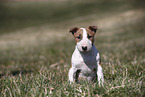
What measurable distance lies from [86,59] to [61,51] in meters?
6.44

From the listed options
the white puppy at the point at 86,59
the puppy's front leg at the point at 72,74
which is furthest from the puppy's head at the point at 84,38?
the puppy's front leg at the point at 72,74

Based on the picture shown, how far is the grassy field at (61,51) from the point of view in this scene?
3.00m

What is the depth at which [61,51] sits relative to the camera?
31.8 ft

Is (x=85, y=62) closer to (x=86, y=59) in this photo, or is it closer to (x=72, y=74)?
(x=86, y=59)

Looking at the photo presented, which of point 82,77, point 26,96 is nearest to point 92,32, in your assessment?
point 82,77

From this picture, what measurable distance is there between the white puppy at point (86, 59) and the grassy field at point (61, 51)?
27 centimetres

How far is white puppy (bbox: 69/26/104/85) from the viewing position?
3182 mm

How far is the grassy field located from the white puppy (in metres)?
0.27

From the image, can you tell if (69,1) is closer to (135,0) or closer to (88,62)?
(135,0)

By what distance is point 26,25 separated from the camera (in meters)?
41.0

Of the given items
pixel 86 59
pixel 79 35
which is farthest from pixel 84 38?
pixel 86 59

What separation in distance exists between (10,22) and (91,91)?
1752 inches

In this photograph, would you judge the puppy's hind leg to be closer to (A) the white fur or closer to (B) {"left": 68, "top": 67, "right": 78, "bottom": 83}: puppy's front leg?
(B) {"left": 68, "top": 67, "right": 78, "bottom": 83}: puppy's front leg

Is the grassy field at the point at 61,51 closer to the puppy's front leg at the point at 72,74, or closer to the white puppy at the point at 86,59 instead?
the puppy's front leg at the point at 72,74
